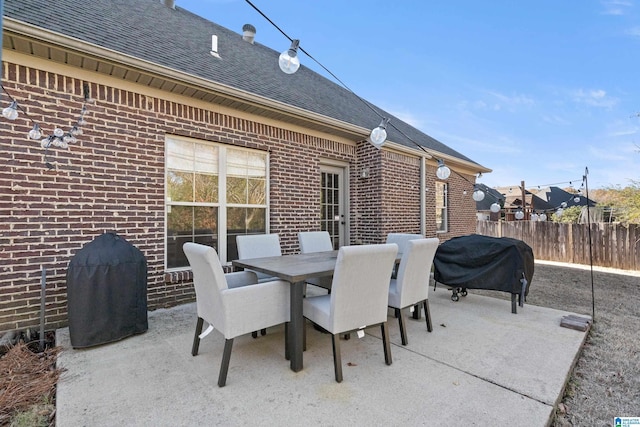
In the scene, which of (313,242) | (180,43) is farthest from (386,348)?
(180,43)

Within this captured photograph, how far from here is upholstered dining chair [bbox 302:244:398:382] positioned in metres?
2.29

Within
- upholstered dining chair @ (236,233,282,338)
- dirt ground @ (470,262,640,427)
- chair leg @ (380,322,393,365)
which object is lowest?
dirt ground @ (470,262,640,427)

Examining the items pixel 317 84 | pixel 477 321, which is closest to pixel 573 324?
pixel 477 321

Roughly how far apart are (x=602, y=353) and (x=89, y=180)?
5702 millimetres

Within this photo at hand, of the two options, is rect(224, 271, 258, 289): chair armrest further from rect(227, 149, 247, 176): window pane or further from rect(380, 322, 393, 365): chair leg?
rect(227, 149, 247, 176): window pane

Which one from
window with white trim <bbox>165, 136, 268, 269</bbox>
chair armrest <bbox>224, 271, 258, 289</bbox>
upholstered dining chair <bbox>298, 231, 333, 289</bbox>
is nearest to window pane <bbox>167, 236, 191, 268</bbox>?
window with white trim <bbox>165, 136, 268, 269</bbox>

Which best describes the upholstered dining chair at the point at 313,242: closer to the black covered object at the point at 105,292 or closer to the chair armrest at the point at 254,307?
the chair armrest at the point at 254,307

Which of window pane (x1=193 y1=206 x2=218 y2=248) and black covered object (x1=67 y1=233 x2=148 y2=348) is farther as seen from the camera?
window pane (x1=193 y1=206 x2=218 y2=248)

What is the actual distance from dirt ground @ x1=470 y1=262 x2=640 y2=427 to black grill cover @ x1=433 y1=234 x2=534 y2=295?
93cm

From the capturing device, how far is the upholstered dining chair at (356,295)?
7.53 ft

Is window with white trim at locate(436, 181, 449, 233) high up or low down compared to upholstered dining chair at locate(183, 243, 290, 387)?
up

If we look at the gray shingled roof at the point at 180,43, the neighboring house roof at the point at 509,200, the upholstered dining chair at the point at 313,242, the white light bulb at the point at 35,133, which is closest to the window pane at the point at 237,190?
the upholstered dining chair at the point at 313,242

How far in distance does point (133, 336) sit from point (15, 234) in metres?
1.58

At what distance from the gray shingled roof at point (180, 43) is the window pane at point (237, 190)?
4.56 feet
